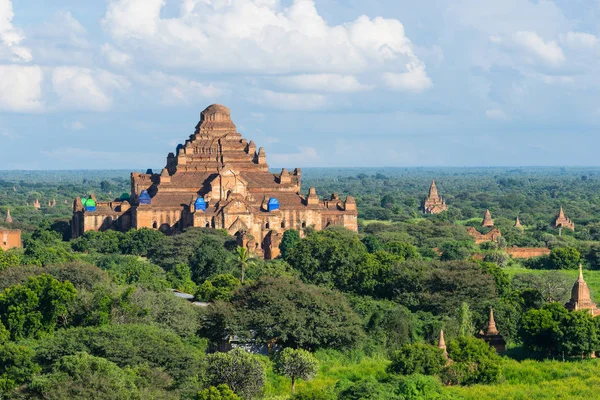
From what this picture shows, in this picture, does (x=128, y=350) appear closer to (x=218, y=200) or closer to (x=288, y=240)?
(x=288, y=240)

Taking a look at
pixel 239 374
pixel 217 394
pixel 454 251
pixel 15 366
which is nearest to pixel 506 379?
pixel 239 374

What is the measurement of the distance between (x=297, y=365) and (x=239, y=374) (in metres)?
3.72

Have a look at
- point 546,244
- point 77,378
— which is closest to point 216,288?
point 77,378

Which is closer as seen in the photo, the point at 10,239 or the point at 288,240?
the point at 288,240

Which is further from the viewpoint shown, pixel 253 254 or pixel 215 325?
pixel 253 254

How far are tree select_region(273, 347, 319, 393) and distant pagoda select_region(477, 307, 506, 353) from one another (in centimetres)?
1086

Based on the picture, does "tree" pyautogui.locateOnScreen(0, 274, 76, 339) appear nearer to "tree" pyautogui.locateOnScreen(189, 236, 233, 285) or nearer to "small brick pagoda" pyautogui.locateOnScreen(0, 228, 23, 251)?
"tree" pyautogui.locateOnScreen(189, 236, 233, 285)

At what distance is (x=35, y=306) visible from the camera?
A: 55.4 metres

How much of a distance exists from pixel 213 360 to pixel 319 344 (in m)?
9.26

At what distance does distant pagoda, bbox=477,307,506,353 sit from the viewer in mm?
59719

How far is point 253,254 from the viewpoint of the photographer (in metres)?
92.4

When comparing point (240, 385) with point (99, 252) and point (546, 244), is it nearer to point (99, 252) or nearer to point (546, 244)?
point (99, 252)

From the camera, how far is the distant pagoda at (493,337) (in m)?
59.7

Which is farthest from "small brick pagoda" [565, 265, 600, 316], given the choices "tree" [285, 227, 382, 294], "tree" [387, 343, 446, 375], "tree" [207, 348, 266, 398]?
"tree" [207, 348, 266, 398]
